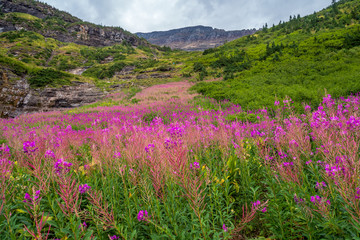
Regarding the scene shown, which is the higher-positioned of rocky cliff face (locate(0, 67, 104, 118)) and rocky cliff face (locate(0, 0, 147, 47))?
rocky cliff face (locate(0, 0, 147, 47))

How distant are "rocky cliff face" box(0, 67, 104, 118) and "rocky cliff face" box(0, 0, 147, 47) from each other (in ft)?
360

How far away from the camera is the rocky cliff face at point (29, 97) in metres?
14.4

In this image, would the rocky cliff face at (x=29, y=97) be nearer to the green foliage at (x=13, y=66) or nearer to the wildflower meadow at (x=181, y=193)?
the green foliage at (x=13, y=66)

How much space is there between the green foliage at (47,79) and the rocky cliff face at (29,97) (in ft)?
2.32

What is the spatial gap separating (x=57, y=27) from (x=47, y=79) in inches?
4825

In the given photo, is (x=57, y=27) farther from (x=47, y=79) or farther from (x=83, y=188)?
(x=83, y=188)

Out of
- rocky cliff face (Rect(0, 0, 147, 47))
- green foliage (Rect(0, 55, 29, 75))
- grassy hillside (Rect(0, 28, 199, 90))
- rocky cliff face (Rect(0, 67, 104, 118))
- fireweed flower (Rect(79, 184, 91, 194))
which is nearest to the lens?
fireweed flower (Rect(79, 184, 91, 194))

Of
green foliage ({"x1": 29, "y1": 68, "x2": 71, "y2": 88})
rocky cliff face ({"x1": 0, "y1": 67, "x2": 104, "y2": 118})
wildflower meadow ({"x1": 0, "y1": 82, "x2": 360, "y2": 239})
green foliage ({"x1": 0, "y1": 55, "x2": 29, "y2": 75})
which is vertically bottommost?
wildflower meadow ({"x1": 0, "y1": 82, "x2": 360, "y2": 239})

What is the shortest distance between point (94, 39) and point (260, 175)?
16073 centimetres

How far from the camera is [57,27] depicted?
108 meters

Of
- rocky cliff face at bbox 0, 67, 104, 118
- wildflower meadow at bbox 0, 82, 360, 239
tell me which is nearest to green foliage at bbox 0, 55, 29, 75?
rocky cliff face at bbox 0, 67, 104, 118

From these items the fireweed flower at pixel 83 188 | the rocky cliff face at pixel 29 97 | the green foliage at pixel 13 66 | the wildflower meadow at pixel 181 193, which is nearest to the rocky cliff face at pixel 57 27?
the green foliage at pixel 13 66

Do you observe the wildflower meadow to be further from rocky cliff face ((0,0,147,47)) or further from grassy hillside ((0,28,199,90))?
rocky cliff face ((0,0,147,47))

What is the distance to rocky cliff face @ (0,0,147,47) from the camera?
9309cm
